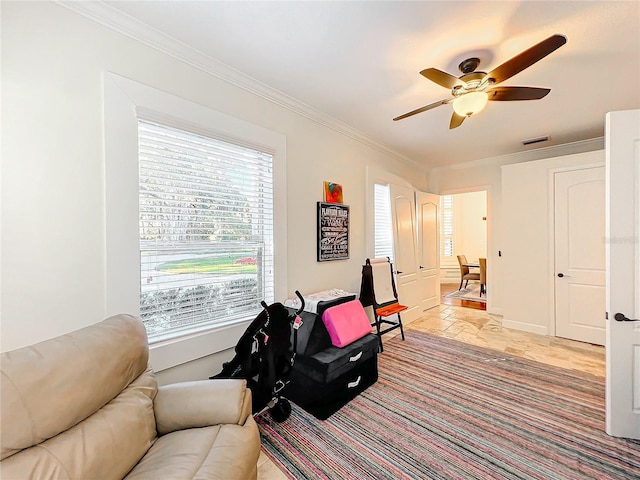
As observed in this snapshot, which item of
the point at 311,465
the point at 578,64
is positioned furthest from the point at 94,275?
the point at 578,64

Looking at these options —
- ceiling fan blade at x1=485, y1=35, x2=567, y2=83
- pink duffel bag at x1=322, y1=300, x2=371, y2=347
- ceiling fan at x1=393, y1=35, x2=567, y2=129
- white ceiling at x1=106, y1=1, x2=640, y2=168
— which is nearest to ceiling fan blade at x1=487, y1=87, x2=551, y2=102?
ceiling fan at x1=393, y1=35, x2=567, y2=129

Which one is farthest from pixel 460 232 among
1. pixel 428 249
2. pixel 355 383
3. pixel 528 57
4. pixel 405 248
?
pixel 528 57

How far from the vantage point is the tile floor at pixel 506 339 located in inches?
123

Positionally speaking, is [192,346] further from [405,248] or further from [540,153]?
[540,153]

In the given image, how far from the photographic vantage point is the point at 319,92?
2.62 meters

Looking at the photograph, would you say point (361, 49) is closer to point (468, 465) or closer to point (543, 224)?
point (468, 465)

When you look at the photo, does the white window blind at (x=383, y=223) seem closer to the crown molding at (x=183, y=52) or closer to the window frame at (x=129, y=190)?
the crown molding at (x=183, y=52)

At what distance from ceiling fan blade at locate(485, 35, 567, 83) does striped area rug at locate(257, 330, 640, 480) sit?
2.47 m

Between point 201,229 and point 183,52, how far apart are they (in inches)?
51.2

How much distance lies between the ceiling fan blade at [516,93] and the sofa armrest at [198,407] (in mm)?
2777

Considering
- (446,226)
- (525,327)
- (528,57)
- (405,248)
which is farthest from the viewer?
(446,226)

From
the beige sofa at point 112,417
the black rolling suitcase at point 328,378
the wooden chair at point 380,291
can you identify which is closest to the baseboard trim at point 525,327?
the wooden chair at point 380,291

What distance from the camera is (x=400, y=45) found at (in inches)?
→ 77.0

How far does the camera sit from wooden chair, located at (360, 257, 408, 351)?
351cm
